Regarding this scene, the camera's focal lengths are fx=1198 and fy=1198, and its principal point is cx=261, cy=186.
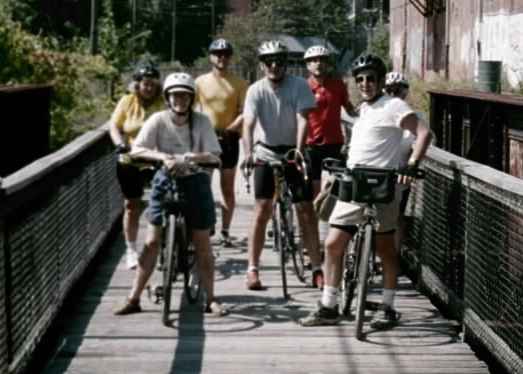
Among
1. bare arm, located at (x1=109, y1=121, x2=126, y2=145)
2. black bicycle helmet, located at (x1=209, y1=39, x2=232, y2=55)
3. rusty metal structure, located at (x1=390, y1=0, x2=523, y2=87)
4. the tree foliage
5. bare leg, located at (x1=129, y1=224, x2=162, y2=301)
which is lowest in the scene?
bare leg, located at (x1=129, y1=224, x2=162, y2=301)

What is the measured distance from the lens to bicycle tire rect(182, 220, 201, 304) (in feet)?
25.7

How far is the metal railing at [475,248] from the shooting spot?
6.20 m

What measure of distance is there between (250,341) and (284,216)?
5.88ft

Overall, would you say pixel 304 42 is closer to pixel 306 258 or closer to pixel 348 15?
pixel 348 15

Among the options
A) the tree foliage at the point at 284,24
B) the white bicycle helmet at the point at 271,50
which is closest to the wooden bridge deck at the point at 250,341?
the white bicycle helmet at the point at 271,50

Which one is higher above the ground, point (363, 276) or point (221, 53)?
point (221, 53)

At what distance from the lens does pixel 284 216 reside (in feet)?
29.1

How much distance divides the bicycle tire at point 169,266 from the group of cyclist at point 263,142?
0.15 meters

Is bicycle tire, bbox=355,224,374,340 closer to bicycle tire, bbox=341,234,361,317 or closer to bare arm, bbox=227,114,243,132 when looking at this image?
bicycle tire, bbox=341,234,361,317

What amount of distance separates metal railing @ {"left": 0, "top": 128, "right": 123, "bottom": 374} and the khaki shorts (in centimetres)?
177

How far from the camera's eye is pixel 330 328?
7562 millimetres

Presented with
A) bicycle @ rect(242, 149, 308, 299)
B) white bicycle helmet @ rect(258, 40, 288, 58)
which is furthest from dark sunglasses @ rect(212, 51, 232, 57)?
white bicycle helmet @ rect(258, 40, 288, 58)

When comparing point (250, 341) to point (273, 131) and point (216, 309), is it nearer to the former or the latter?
point (216, 309)

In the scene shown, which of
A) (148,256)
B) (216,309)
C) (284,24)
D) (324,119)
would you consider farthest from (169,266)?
(284,24)
